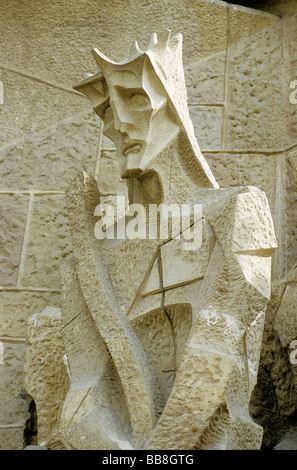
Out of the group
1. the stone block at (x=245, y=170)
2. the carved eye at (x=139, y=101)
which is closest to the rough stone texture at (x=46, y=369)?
the carved eye at (x=139, y=101)

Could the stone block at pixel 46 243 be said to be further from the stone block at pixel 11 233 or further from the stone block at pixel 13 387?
the stone block at pixel 13 387

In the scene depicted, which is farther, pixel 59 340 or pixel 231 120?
Answer: pixel 231 120

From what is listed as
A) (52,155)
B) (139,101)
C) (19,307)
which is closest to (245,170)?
(52,155)

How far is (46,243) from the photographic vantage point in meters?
3.94

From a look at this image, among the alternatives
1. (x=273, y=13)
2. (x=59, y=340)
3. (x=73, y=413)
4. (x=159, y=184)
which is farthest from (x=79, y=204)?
(x=273, y=13)

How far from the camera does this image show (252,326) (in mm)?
2818

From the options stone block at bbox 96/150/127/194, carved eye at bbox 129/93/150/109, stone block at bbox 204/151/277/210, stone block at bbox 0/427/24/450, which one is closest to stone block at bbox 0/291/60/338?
stone block at bbox 0/427/24/450

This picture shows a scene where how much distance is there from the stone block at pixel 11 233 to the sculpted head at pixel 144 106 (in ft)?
3.06

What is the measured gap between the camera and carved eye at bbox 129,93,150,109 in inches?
122

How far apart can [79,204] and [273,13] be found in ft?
5.49

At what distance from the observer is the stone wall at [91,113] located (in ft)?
12.8

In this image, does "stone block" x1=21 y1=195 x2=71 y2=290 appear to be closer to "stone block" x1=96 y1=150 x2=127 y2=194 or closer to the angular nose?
"stone block" x1=96 y1=150 x2=127 y2=194
